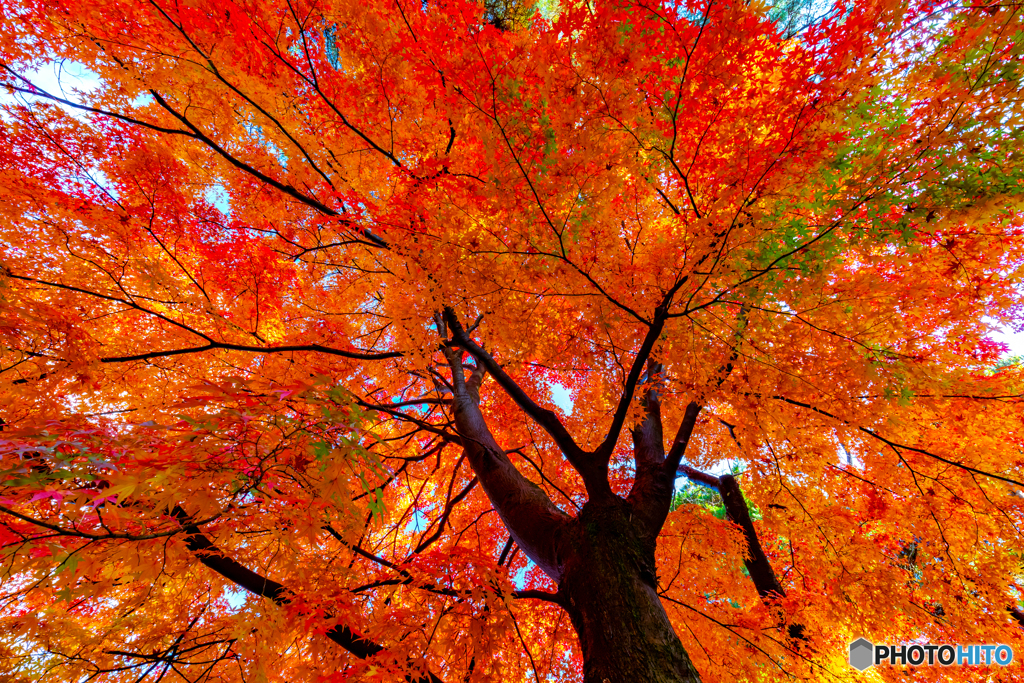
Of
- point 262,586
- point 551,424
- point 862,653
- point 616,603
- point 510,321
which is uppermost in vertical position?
point 510,321

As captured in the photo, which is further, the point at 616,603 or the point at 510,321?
the point at 510,321

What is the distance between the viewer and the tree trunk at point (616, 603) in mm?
1931

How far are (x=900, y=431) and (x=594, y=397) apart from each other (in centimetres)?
321

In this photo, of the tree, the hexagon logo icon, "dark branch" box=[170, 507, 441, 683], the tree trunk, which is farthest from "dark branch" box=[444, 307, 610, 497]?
the hexagon logo icon

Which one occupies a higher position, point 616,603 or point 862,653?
point 862,653

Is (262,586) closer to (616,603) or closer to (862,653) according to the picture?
(616,603)

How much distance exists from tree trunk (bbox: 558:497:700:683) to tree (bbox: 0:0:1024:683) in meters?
0.02

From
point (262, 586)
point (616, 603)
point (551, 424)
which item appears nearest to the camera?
point (616, 603)

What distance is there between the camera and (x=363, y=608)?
2797 millimetres

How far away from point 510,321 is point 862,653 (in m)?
5.54

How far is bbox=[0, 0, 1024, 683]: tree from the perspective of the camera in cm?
194

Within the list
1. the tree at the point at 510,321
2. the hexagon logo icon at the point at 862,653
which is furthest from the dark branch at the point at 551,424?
the hexagon logo icon at the point at 862,653

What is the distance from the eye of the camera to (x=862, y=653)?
397cm

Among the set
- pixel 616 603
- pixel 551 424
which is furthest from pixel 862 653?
pixel 551 424
